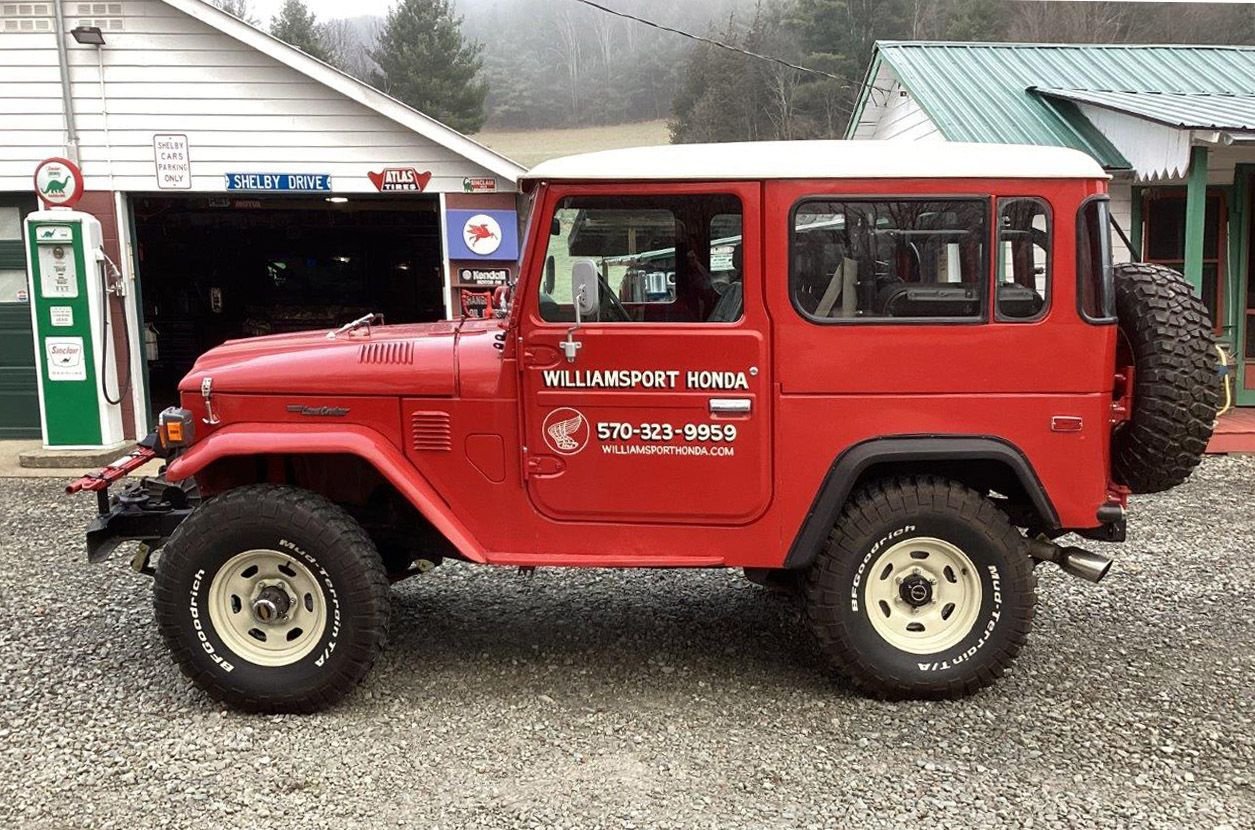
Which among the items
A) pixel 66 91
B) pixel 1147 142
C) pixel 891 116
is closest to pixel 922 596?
pixel 1147 142

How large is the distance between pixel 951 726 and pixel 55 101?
10012mm

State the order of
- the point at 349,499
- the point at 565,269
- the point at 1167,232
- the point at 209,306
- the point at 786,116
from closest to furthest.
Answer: the point at 565,269
the point at 349,499
the point at 1167,232
the point at 209,306
the point at 786,116

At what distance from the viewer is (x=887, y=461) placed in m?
3.98

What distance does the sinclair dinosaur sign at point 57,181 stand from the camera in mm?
9000

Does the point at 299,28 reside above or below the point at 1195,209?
above

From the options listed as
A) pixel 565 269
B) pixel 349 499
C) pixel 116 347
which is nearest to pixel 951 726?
pixel 565 269

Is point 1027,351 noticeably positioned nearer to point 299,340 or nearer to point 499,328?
point 499,328

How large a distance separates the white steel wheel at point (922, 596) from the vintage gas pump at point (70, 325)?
8.01 meters

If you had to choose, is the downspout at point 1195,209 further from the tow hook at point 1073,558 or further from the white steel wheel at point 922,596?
the white steel wheel at point 922,596

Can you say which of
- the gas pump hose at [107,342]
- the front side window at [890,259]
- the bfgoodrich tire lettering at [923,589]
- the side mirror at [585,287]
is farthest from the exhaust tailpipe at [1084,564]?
the gas pump hose at [107,342]

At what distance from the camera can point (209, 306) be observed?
→ 16.1 meters

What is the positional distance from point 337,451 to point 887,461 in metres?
2.23

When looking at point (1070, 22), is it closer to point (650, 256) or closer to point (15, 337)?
point (15, 337)

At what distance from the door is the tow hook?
1.31 metres
